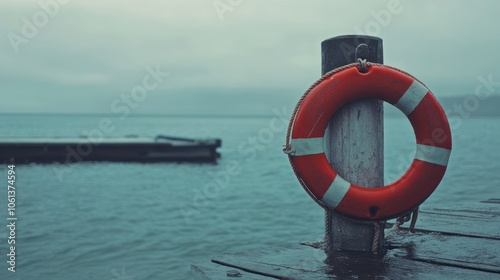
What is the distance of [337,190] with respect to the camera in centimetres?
245

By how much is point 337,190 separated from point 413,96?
0.63 meters

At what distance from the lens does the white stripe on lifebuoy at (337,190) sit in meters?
2.45

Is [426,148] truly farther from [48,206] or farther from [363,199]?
[48,206]

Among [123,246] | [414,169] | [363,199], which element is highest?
[414,169]

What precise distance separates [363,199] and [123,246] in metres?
6.35

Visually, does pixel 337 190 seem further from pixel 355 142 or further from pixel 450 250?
pixel 450 250

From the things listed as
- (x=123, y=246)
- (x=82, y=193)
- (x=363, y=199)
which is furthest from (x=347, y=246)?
(x=82, y=193)

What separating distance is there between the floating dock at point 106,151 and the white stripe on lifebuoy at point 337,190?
18.1 m

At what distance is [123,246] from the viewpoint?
805 cm

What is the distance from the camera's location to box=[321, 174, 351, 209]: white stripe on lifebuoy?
8.04 feet

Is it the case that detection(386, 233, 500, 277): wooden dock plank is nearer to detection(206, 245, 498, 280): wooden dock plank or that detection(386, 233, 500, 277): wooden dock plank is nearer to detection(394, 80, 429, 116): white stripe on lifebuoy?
detection(206, 245, 498, 280): wooden dock plank

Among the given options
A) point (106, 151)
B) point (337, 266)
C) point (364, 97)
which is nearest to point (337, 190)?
point (337, 266)

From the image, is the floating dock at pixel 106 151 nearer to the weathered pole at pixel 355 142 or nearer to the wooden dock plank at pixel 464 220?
the wooden dock plank at pixel 464 220

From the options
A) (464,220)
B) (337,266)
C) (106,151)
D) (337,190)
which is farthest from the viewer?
(106,151)
